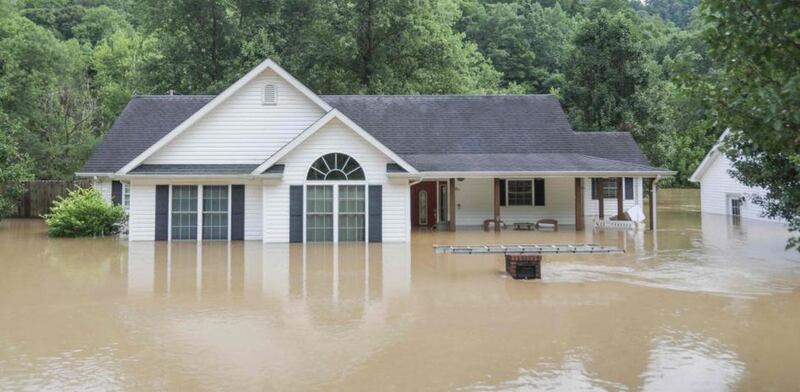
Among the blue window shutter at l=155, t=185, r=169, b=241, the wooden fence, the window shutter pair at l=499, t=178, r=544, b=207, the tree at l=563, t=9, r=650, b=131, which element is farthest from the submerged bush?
the tree at l=563, t=9, r=650, b=131

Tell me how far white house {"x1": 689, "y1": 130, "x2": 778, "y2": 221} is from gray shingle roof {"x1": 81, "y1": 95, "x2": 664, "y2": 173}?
6.54 m

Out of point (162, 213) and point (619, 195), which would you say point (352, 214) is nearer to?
point (162, 213)

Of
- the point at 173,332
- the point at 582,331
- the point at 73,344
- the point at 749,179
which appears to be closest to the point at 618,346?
the point at 582,331

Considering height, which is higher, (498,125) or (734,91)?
(498,125)

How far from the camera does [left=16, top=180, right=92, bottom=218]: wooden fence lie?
27.8 meters

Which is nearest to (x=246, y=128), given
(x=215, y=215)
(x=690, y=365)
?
(x=215, y=215)

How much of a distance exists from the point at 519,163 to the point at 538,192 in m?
3.01

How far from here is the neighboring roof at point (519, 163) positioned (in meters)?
20.4

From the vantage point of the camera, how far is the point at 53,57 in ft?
114

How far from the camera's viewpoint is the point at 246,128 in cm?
1967

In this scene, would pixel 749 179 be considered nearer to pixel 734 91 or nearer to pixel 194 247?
pixel 734 91

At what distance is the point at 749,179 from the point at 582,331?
7059 mm

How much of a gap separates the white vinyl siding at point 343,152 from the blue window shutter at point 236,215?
4.56 feet

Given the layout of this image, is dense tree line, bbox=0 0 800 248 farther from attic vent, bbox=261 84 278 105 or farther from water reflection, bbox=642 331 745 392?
water reflection, bbox=642 331 745 392
